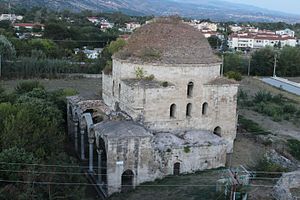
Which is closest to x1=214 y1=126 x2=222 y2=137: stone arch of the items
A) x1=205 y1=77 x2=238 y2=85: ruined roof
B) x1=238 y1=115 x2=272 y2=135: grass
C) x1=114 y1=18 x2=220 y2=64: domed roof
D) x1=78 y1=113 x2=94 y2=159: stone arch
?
x1=205 y1=77 x2=238 y2=85: ruined roof

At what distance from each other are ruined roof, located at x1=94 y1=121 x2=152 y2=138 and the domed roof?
12.3 ft

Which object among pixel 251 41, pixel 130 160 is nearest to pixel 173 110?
pixel 130 160

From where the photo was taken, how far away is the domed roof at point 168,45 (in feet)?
71.3

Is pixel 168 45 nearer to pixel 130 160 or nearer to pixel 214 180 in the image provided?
pixel 130 160

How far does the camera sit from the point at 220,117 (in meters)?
23.0

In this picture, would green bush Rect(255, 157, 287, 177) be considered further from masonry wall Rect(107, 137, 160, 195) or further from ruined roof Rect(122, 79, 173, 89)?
ruined roof Rect(122, 79, 173, 89)

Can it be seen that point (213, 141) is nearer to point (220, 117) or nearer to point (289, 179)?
point (220, 117)

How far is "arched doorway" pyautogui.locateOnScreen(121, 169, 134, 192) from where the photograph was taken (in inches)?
733

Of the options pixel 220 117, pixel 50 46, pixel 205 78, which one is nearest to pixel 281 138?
pixel 220 117

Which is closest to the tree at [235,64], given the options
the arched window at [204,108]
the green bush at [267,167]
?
the arched window at [204,108]

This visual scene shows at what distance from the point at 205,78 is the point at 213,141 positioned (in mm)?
3659

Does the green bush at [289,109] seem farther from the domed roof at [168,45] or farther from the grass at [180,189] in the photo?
the grass at [180,189]

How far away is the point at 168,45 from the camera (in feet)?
72.4

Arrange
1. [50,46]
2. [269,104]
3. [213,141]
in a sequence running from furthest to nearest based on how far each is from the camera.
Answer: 1. [50,46]
2. [269,104]
3. [213,141]
